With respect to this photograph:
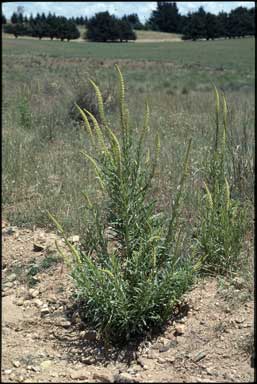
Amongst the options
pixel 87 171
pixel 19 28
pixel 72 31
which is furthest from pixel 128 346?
pixel 19 28

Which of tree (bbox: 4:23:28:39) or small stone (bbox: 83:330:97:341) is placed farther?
tree (bbox: 4:23:28:39)

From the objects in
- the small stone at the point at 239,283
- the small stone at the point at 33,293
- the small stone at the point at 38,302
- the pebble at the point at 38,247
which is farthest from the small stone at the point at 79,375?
the pebble at the point at 38,247

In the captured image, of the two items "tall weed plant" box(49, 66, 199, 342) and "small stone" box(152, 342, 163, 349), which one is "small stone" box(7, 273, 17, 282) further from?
"small stone" box(152, 342, 163, 349)

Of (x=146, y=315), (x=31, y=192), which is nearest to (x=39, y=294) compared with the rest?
(x=146, y=315)

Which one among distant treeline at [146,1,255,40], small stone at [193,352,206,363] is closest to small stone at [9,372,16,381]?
small stone at [193,352,206,363]

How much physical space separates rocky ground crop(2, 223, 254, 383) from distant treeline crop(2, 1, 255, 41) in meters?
1.85

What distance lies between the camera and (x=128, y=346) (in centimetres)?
300

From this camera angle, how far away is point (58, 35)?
22.5ft

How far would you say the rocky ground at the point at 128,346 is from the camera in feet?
8.58

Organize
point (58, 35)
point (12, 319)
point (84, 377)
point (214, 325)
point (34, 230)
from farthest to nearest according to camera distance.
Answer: point (58, 35) → point (34, 230) → point (12, 319) → point (214, 325) → point (84, 377)

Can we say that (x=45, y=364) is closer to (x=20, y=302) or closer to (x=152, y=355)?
(x=152, y=355)

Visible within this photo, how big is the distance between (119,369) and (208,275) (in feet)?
3.47

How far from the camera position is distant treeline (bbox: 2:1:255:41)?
3285 mm

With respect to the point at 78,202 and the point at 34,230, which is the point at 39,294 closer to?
the point at 34,230
